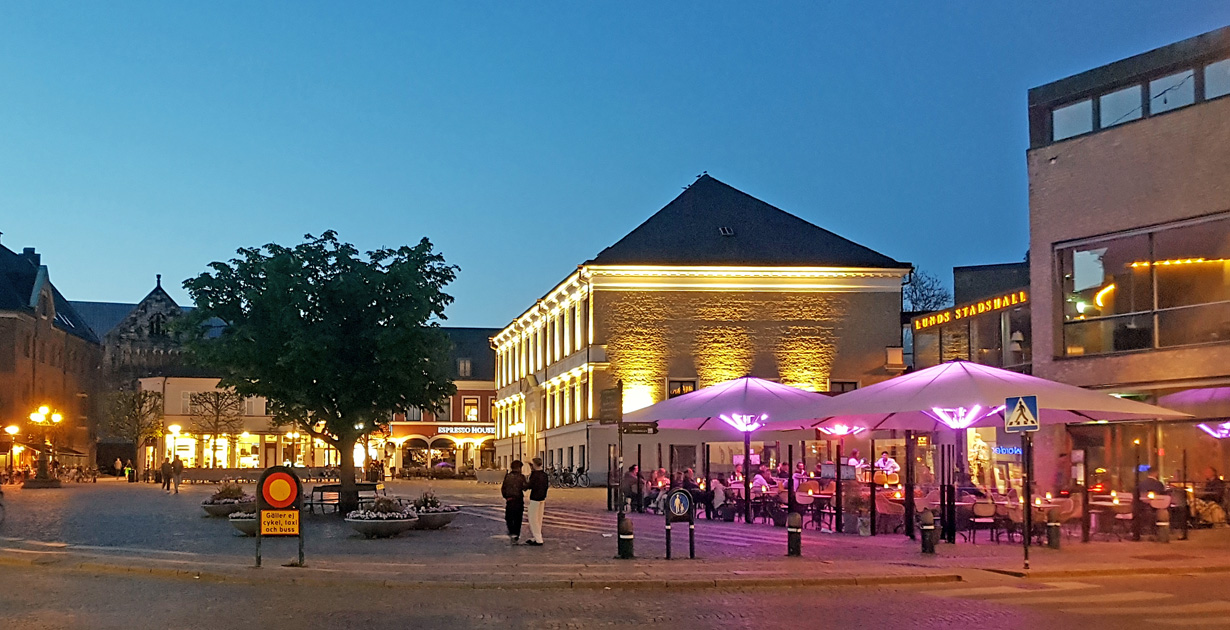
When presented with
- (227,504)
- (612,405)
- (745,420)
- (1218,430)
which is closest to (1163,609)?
(612,405)

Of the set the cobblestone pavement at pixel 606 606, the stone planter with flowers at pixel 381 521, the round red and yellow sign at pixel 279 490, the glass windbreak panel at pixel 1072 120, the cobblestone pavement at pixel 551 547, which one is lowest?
the cobblestone pavement at pixel 551 547

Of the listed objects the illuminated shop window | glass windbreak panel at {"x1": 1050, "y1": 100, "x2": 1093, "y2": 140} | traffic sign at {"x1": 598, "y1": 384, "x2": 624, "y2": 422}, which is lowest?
traffic sign at {"x1": 598, "y1": 384, "x2": 624, "y2": 422}

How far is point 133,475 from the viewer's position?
7256 centimetres

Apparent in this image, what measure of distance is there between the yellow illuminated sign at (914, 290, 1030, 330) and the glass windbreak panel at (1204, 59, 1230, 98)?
8524 millimetres

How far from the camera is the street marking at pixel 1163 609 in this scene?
1345 centimetres

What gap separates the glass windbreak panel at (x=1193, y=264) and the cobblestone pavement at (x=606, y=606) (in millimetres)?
10794

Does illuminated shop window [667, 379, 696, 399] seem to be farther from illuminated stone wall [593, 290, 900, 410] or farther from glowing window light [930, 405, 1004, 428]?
glowing window light [930, 405, 1004, 428]

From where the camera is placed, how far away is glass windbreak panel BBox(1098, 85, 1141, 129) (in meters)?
27.0

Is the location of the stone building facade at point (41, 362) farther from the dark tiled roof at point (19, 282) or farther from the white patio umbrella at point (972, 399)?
the white patio umbrella at point (972, 399)

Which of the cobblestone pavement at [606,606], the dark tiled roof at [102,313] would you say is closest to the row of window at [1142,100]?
the cobblestone pavement at [606,606]

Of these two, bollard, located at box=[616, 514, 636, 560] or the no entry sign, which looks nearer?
the no entry sign

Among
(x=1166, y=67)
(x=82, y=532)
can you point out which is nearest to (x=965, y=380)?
(x=1166, y=67)

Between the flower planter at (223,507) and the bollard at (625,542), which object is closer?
the bollard at (625,542)

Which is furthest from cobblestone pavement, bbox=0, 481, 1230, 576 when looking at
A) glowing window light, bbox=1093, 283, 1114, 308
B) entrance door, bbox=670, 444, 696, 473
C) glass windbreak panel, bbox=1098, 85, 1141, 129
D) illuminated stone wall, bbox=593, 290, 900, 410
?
illuminated stone wall, bbox=593, 290, 900, 410
